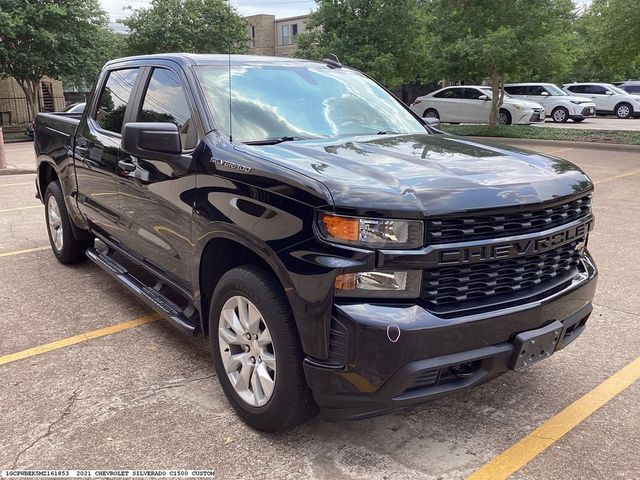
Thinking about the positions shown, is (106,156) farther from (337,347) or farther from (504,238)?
(504,238)

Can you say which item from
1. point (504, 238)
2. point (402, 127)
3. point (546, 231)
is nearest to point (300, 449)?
point (504, 238)

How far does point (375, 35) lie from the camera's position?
22000mm

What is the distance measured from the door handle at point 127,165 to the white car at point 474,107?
18599 mm

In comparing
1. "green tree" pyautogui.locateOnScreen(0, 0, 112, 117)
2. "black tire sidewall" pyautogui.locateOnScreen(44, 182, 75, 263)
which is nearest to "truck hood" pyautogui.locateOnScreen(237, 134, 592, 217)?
"black tire sidewall" pyautogui.locateOnScreen(44, 182, 75, 263)

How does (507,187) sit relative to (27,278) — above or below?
above

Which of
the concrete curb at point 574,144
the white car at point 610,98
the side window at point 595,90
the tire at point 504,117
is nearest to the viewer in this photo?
the concrete curb at point 574,144

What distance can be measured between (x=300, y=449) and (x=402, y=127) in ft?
7.45

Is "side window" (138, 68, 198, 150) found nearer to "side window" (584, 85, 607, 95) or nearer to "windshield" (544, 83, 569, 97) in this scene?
"windshield" (544, 83, 569, 97)

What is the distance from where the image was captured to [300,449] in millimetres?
2924

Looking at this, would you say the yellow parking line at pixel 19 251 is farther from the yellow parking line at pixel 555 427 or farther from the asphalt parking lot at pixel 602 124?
the asphalt parking lot at pixel 602 124

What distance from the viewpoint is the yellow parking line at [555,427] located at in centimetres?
276

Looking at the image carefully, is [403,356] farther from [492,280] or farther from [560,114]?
[560,114]

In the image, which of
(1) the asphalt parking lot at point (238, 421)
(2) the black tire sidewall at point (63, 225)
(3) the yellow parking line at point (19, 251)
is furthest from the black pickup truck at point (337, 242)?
(3) the yellow parking line at point (19, 251)

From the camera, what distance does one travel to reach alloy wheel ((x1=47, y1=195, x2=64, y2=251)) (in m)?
5.85
